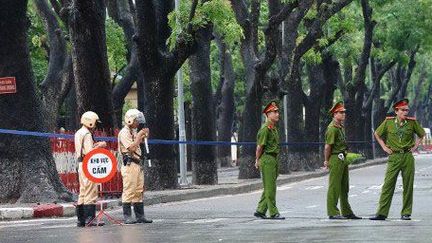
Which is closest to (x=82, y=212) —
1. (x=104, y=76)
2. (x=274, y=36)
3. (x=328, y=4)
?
(x=104, y=76)

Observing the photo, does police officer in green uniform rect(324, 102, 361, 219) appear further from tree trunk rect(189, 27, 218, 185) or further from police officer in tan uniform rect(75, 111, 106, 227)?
tree trunk rect(189, 27, 218, 185)

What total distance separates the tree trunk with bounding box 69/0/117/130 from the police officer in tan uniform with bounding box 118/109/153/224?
7427 millimetres

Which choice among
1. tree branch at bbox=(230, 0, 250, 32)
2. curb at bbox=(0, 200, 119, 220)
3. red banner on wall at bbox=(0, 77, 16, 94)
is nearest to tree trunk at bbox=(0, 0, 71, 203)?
red banner on wall at bbox=(0, 77, 16, 94)

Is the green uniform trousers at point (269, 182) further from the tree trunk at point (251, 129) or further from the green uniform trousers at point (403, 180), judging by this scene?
the tree trunk at point (251, 129)

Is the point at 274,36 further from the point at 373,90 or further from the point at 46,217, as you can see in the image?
the point at 373,90

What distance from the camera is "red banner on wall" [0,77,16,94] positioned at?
25145mm

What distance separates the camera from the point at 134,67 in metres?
38.9

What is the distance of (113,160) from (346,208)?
11.7ft

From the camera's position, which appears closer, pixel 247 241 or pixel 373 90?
pixel 247 241

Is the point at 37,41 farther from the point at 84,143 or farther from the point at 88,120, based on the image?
the point at 88,120

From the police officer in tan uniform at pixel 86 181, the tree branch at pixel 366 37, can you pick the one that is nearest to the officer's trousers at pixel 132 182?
the police officer in tan uniform at pixel 86 181

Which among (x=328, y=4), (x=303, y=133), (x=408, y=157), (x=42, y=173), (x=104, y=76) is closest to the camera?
(x=408, y=157)

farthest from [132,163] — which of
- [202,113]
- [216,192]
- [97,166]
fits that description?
[202,113]

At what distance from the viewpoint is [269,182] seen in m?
19.9
